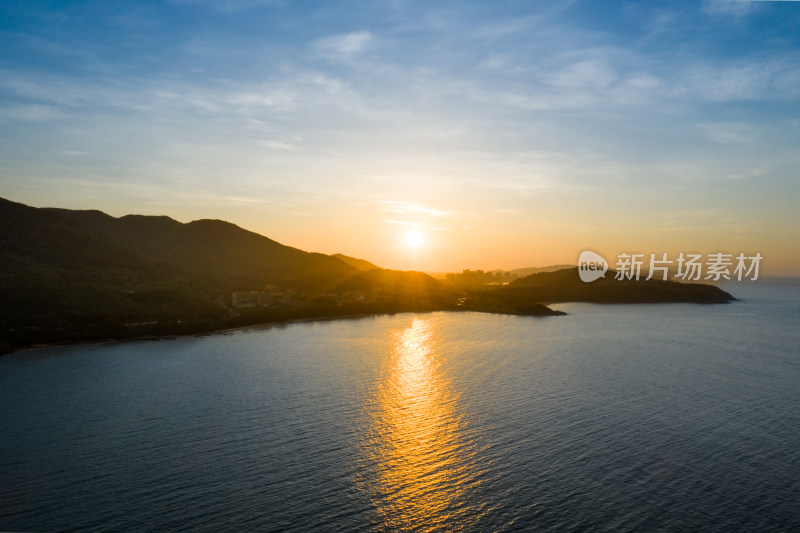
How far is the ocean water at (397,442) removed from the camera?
2217 centimetres

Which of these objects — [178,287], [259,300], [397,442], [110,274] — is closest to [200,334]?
[178,287]

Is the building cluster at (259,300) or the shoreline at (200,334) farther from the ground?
the building cluster at (259,300)

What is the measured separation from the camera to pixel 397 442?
31625 millimetres

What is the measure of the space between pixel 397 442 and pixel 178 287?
88860mm

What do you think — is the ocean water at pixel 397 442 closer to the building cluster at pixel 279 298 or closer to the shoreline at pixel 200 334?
the shoreline at pixel 200 334

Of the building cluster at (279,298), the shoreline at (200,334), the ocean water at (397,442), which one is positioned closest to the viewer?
the ocean water at (397,442)

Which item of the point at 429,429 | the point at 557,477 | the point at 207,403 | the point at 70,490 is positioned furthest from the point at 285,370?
the point at 557,477

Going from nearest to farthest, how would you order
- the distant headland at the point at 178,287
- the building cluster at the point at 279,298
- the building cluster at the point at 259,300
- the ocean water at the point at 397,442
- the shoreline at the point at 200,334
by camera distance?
the ocean water at the point at 397,442 < the shoreline at the point at 200,334 < the distant headland at the point at 178,287 < the building cluster at the point at 259,300 < the building cluster at the point at 279,298

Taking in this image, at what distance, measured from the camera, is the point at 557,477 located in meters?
25.7

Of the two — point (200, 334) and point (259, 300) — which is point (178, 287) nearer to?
point (259, 300)

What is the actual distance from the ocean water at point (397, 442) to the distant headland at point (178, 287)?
16.3 metres

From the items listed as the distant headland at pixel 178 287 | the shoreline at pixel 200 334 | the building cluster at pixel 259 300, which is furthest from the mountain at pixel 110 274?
the building cluster at pixel 259 300

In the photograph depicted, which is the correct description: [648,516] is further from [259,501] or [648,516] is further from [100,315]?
[100,315]

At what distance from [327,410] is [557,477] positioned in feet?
61.3
